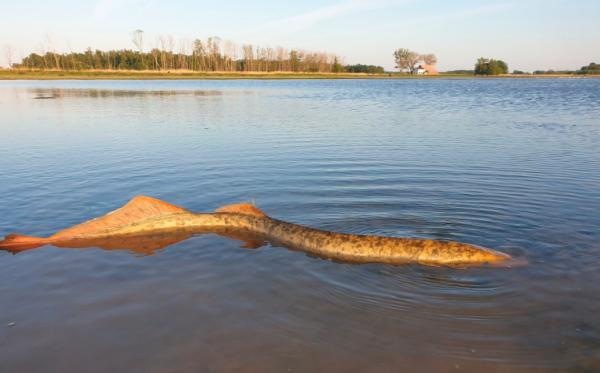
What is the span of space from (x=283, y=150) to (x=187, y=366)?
11.1 meters

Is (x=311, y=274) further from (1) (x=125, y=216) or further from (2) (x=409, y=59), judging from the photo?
(2) (x=409, y=59)

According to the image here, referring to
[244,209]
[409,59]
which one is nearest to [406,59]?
[409,59]

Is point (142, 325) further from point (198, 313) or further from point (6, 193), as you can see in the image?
point (6, 193)

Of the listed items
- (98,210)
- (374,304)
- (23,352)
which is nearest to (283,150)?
(98,210)

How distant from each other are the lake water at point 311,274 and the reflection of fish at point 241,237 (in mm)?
221

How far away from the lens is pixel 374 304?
5.09m

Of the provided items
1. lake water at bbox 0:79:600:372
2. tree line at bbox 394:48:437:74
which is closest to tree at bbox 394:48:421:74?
tree line at bbox 394:48:437:74

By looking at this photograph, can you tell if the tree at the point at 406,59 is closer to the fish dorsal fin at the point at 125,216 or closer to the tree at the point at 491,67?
the tree at the point at 491,67

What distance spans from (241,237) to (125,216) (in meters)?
1.95

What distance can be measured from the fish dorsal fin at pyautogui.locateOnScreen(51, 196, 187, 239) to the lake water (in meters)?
0.41

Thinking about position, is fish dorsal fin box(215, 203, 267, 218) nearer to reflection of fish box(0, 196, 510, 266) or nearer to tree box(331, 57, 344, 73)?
reflection of fish box(0, 196, 510, 266)

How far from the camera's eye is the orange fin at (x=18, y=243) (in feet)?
21.8

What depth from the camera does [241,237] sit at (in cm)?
727

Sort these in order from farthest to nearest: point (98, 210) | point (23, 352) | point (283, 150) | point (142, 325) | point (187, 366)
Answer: point (283, 150)
point (98, 210)
point (142, 325)
point (23, 352)
point (187, 366)
